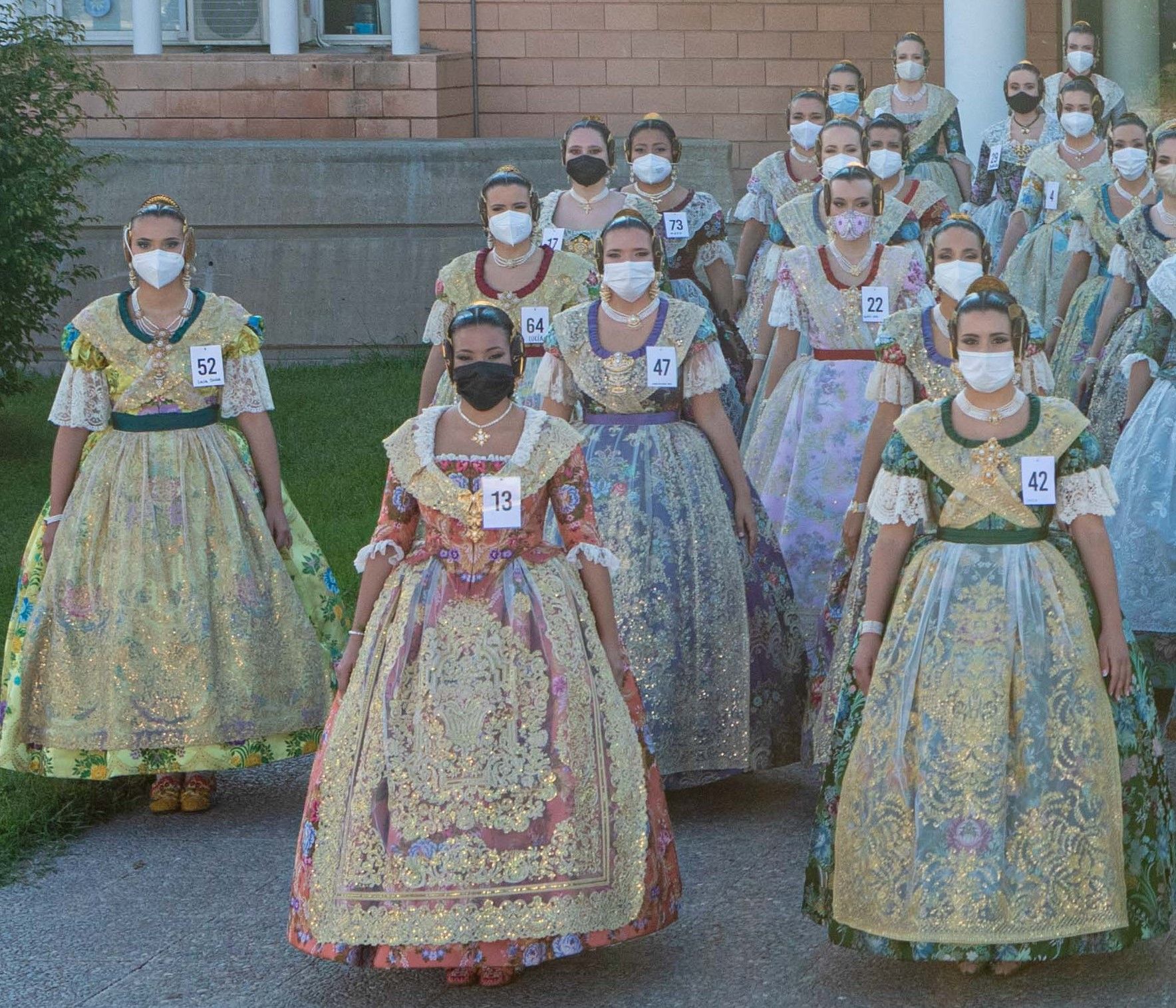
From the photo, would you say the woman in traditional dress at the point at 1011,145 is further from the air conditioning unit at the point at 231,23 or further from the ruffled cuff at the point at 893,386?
the air conditioning unit at the point at 231,23

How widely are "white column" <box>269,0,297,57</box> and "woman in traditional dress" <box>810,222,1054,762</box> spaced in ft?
32.6

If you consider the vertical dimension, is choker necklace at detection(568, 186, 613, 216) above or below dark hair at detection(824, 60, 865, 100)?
below

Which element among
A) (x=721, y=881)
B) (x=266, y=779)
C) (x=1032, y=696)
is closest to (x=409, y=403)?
(x=266, y=779)

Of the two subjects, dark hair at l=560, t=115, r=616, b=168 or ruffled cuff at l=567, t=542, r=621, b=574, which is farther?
dark hair at l=560, t=115, r=616, b=168

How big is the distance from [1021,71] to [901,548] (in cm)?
710

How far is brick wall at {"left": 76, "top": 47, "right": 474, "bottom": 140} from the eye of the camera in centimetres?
1562

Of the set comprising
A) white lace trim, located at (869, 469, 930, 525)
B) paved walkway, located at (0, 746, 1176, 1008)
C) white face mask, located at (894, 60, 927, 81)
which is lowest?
paved walkway, located at (0, 746, 1176, 1008)

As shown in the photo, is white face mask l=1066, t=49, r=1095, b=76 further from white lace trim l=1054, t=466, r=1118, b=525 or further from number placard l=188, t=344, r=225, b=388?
white lace trim l=1054, t=466, r=1118, b=525

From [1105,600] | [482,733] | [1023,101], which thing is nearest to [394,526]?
[482,733]

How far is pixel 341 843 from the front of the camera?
A: 5.07 m

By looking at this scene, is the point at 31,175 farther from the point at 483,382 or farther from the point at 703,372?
the point at 483,382

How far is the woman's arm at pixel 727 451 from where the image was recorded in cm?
674

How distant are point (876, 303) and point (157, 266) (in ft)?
8.52

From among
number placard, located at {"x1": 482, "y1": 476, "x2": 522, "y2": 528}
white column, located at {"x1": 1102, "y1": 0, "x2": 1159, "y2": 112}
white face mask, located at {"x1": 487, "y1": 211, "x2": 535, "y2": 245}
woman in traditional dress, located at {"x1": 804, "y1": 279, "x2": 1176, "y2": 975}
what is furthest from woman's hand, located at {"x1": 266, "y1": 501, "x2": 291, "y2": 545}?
white column, located at {"x1": 1102, "y1": 0, "x2": 1159, "y2": 112}
